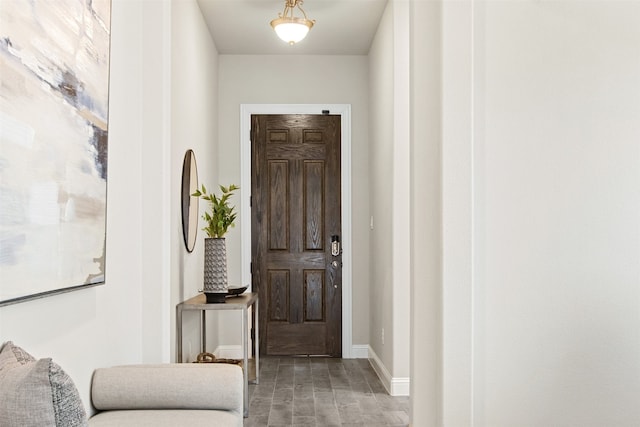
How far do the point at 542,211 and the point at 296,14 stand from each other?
116 inches

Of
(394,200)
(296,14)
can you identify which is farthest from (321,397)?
(296,14)

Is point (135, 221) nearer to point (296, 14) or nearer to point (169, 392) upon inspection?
point (169, 392)

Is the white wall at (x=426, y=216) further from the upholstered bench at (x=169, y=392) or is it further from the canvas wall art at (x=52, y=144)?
the canvas wall art at (x=52, y=144)

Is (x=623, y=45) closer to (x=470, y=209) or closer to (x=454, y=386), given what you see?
(x=470, y=209)

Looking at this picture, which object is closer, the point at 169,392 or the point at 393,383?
the point at 169,392

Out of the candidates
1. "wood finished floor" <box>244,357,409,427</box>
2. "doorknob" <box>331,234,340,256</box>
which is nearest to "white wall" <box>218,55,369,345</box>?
"doorknob" <box>331,234,340,256</box>

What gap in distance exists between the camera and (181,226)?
13.6 feet

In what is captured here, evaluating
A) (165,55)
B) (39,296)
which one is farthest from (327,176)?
(39,296)

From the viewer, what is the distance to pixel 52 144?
209 cm

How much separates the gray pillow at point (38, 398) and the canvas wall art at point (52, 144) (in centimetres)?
33

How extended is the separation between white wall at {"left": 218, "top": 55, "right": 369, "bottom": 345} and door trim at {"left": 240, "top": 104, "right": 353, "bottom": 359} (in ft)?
0.14

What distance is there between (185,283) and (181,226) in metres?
0.39

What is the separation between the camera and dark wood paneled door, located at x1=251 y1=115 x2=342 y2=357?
6.23 m

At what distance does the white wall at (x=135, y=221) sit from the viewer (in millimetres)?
2545
